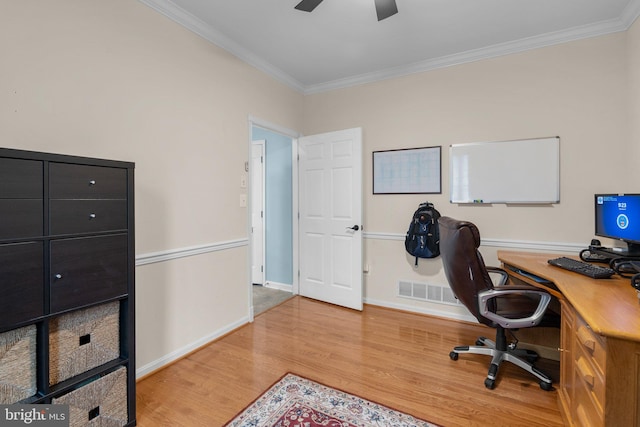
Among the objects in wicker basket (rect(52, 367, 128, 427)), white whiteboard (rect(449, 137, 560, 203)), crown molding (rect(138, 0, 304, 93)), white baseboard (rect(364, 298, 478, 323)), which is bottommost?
Result: white baseboard (rect(364, 298, 478, 323))

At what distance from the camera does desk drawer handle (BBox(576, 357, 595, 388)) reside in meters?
1.24

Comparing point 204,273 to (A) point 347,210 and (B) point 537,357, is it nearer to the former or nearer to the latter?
(A) point 347,210

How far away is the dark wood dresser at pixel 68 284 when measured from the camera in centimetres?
119

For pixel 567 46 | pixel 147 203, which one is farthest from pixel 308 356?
pixel 567 46

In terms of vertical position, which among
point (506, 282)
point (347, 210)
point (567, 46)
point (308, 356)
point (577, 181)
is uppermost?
point (567, 46)

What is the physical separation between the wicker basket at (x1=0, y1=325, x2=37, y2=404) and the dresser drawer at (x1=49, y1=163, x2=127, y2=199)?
0.59 meters

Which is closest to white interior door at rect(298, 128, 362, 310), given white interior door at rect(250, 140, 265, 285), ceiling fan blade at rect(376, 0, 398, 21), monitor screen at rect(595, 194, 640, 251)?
white interior door at rect(250, 140, 265, 285)

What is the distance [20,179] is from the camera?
120cm

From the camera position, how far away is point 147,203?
2.10 meters

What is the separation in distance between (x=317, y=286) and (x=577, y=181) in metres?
2.79

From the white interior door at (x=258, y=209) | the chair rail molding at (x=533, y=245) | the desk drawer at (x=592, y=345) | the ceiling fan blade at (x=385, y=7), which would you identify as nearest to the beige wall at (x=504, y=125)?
the chair rail molding at (x=533, y=245)

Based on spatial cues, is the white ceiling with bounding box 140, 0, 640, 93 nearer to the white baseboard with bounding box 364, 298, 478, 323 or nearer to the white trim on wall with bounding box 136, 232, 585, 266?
the white trim on wall with bounding box 136, 232, 585, 266

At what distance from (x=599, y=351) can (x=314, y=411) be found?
1.42 metres

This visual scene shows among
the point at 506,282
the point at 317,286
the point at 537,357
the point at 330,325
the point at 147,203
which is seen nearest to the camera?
the point at 147,203
